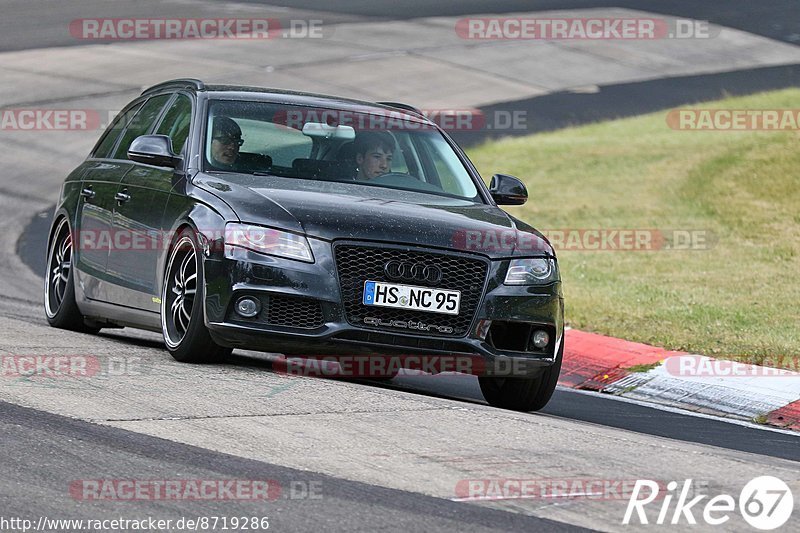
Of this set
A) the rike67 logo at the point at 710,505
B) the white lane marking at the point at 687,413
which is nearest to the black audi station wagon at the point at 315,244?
the white lane marking at the point at 687,413

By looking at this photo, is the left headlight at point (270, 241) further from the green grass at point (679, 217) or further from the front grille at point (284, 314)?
the green grass at point (679, 217)

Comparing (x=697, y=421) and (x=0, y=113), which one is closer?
(x=697, y=421)

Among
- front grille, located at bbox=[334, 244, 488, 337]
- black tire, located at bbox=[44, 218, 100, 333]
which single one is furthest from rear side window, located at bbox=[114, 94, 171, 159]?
front grille, located at bbox=[334, 244, 488, 337]

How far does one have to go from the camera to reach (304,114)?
30.8 ft

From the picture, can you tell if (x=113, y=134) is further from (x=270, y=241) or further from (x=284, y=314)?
(x=284, y=314)

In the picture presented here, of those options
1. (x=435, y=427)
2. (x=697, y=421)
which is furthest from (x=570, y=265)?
(x=435, y=427)

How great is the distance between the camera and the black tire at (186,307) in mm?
8273

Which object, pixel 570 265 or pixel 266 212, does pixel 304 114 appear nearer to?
pixel 266 212

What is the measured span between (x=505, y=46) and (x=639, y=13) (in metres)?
4.87

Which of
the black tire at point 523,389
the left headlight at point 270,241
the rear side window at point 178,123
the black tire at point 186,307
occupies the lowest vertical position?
Answer: the black tire at point 523,389

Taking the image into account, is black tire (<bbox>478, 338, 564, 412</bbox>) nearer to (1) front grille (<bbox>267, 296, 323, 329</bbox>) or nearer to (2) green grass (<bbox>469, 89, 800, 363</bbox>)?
(1) front grille (<bbox>267, 296, 323, 329</bbox>)

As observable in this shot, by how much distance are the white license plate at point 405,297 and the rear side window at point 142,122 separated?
2748mm

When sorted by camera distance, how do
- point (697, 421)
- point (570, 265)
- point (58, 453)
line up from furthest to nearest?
point (570, 265) < point (697, 421) < point (58, 453)

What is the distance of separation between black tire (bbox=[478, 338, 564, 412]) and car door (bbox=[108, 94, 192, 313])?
198 centimetres
